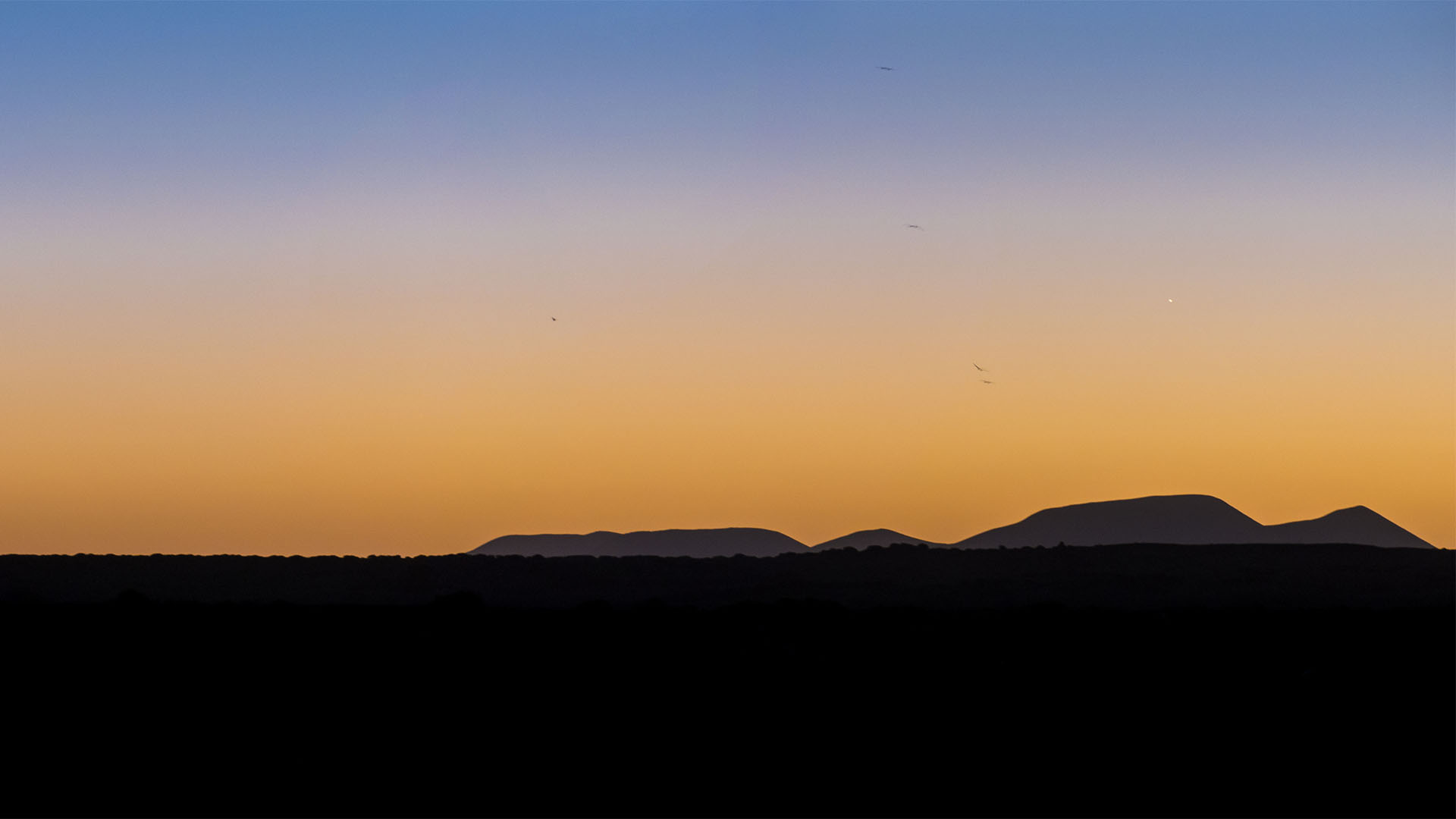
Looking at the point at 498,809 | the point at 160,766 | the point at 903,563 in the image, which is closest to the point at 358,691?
the point at 160,766

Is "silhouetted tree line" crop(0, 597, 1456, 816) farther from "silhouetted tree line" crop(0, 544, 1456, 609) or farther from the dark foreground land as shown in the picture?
"silhouetted tree line" crop(0, 544, 1456, 609)

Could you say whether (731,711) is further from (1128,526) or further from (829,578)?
(1128,526)

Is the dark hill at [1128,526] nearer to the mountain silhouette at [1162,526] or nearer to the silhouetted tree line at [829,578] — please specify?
the mountain silhouette at [1162,526]

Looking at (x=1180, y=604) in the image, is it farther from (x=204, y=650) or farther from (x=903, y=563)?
(x=204, y=650)

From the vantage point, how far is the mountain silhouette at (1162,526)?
161000 millimetres

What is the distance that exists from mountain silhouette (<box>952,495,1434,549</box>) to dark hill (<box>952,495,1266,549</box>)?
0.25ft

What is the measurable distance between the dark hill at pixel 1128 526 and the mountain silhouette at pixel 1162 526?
7cm

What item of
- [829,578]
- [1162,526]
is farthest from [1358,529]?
[829,578]

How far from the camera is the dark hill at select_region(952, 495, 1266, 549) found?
161 m

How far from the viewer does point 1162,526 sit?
167625mm

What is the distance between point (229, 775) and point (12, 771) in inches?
82.6

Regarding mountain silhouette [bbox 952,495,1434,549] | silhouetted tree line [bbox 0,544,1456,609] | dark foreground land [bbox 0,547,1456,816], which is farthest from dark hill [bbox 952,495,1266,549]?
dark foreground land [bbox 0,547,1456,816]

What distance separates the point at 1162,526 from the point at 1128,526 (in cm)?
793

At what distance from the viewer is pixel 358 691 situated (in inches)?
700
